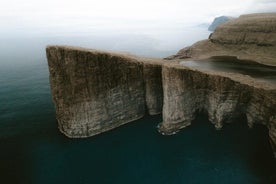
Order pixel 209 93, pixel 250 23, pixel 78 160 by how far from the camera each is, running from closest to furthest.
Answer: pixel 78 160, pixel 209 93, pixel 250 23

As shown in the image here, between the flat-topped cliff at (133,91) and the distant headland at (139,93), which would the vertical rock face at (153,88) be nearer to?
the distant headland at (139,93)

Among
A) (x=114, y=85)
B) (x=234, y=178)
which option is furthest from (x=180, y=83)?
(x=234, y=178)

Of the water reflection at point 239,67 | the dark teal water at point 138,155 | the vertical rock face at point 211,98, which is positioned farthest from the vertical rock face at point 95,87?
the water reflection at point 239,67

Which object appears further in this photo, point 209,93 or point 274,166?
point 209,93

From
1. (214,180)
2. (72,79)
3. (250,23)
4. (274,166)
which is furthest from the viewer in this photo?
(250,23)

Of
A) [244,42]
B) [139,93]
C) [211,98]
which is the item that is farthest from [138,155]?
[244,42]

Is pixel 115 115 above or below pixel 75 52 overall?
below

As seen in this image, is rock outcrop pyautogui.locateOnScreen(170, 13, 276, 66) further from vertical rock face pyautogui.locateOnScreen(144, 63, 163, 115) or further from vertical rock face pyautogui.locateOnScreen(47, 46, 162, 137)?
vertical rock face pyautogui.locateOnScreen(47, 46, 162, 137)

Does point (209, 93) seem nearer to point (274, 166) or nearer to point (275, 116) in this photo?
point (275, 116)
